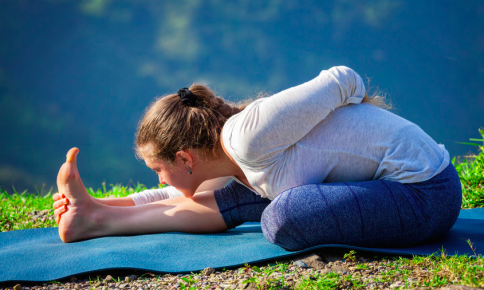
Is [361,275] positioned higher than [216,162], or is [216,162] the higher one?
[216,162]

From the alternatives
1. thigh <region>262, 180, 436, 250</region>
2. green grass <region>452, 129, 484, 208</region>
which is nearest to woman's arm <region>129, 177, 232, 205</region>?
thigh <region>262, 180, 436, 250</region>

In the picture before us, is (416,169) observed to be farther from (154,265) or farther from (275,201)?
(154,265)

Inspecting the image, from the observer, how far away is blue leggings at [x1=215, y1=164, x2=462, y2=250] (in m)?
1.88

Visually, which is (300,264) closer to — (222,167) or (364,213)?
(364,213)

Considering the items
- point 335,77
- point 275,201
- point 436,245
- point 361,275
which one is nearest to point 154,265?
point 275,201

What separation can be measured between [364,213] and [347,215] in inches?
2.9

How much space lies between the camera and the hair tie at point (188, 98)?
7.14 ft

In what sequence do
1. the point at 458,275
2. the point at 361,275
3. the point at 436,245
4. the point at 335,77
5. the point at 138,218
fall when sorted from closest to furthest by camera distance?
the point at 458,275 < the point at 361,275 < the point at 335,77 < the point at 436,245 < the point at 138,218

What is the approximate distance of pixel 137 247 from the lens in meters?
2.16

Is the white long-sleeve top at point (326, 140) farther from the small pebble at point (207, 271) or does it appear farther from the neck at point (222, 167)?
the small pebble at point (207, 271)

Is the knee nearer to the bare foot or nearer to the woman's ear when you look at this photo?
the woman's ear

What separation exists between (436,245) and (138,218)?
1546mm

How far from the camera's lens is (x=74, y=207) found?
7.89 ft

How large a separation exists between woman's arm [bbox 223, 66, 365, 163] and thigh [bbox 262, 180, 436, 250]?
0.24 m
